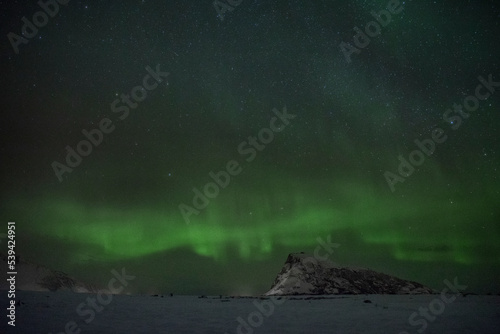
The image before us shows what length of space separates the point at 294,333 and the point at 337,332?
15.6ft

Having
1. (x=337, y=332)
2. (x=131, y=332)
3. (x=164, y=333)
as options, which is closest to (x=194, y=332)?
(x=164, y=333)

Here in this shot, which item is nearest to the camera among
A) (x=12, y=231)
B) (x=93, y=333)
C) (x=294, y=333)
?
(x=12, y=231)

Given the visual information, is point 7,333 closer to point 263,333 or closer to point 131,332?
point 131,332

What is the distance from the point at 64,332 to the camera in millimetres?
36219

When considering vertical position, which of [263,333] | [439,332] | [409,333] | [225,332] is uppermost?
[225,332]

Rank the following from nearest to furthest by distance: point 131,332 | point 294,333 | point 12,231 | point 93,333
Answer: point 12,231 → point 93,333 → point 131,332 → point 294,333

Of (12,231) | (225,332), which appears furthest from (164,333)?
(12,231)

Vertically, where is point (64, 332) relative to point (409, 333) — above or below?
above

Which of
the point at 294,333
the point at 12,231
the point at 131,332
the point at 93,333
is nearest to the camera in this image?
the point at 12,231

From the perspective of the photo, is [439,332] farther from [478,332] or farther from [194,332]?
[194,332]

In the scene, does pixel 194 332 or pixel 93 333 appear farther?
pixel 194 332

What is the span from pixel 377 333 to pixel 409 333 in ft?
10.0

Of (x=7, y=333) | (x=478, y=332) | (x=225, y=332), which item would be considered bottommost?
(x=478, y=332)

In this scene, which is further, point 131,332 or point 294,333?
point 294,333
